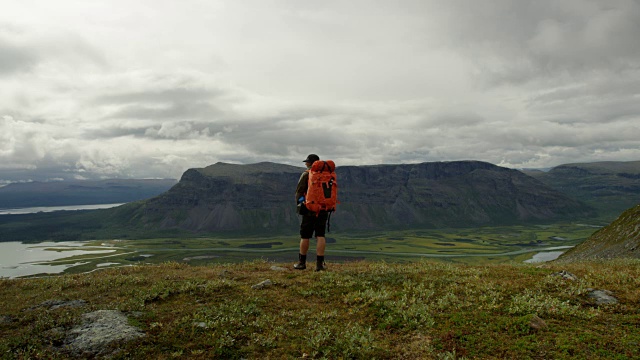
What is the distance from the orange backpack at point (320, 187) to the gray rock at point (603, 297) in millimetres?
10285

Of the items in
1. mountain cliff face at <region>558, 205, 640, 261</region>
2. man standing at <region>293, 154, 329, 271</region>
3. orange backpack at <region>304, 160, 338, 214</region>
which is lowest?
mountain cliff face at <region>558, 205, 640, 261</region>

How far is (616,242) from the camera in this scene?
58.9m

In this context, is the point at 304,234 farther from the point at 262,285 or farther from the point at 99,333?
the point at 99,333

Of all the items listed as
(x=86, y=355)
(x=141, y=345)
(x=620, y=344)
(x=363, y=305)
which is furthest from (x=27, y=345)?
(x=620, y=344)

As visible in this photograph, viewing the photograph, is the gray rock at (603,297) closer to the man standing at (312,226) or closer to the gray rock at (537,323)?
the gray rock at (537,323)

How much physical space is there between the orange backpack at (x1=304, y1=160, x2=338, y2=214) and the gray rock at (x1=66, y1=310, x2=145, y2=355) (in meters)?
8.94

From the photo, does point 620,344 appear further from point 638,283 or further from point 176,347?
point 176,347

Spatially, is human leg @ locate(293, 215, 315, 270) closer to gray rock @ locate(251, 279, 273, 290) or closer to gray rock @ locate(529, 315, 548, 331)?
gray rock @ locate(251, 279, 273, 290)

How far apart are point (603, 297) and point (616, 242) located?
63.0 meters

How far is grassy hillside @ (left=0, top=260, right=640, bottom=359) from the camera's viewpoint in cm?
844

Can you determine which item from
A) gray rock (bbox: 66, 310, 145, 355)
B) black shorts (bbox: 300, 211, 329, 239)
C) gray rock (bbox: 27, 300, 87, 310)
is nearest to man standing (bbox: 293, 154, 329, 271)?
black shorts (bbox: 300, 211, 329, 239)

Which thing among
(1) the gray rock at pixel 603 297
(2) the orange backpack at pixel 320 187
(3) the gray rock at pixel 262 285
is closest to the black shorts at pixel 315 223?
(2) the orange backpack at pixel 320 187

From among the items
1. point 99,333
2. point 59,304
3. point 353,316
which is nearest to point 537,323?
point 353,316

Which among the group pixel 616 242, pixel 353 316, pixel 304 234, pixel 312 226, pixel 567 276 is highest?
pixel 312 226
